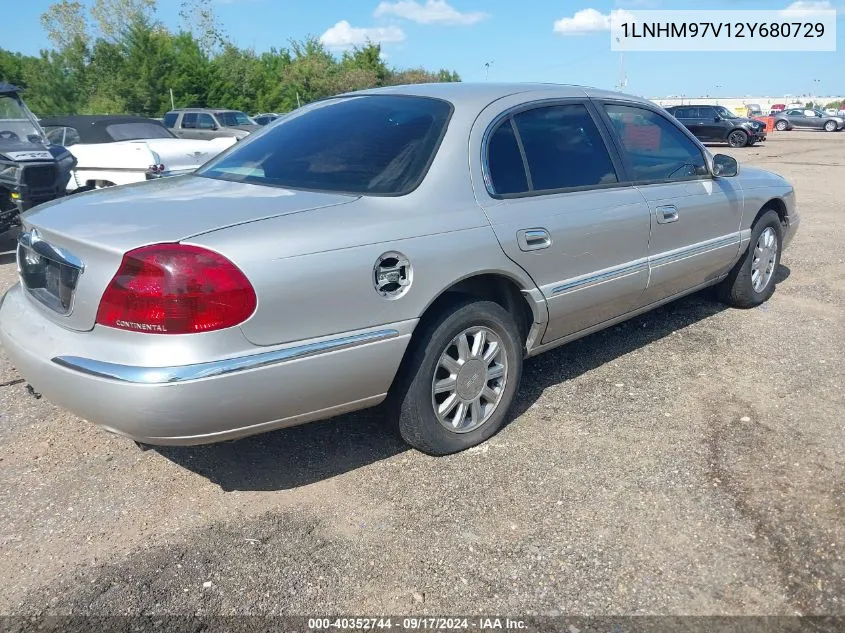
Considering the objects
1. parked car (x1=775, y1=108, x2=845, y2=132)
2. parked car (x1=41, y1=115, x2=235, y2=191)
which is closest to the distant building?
parked car (x1=775, y1=108, x2=845, y2=132)

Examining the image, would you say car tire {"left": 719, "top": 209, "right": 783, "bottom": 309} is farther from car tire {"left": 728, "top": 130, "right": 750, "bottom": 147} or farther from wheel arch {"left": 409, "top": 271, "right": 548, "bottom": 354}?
car tire {"left": 728, "top": 130, "right": 750, "bottom": 147}

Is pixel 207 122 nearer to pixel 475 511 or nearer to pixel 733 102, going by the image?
pixel 475 511

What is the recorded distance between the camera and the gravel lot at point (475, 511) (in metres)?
2.45

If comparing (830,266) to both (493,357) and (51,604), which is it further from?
(51,604)

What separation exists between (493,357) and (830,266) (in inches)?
203

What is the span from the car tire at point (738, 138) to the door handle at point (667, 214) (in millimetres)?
25160

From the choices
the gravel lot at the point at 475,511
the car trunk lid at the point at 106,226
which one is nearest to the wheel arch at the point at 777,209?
the gravel lot at the point at 475,511

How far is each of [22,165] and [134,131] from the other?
14.3 feet

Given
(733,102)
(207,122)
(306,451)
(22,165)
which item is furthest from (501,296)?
(733,102)

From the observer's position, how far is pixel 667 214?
423 cm

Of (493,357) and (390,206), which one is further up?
(390,206)

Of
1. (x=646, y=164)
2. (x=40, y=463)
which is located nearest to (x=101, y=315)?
(x=40, y=463)

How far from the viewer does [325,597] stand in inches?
95.7

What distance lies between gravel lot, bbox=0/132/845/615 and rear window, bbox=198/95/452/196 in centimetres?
128
